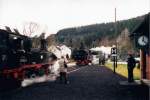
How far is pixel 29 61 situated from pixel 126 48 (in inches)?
3280

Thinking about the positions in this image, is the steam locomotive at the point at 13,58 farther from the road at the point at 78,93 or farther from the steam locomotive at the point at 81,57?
the steam locomotive at the point at 81,57

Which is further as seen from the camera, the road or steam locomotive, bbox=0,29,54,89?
steam locomotive, bbox=0,29,54,89

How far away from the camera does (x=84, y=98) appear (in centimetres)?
1448

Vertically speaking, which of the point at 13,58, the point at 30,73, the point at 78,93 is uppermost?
the point at 13,58

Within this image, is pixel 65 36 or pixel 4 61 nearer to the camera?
pixel 4 61

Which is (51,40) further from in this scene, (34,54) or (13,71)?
(13,71)

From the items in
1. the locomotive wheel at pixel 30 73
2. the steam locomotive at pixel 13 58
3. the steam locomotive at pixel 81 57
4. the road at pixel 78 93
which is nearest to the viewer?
the road at pixel 78 93

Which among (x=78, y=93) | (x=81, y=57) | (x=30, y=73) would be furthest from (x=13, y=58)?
(x=81, y=57)

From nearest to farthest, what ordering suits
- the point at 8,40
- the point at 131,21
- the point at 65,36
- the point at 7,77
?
the point at 7,77, the point at 8,40, the point at 131,21, the point at 65,36

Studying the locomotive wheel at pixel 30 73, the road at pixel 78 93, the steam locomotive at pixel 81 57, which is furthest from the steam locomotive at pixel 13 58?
the steam locomotive at pixel 81 57

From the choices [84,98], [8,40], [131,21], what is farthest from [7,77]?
[131,21]

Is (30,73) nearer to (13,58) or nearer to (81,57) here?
(13,58)

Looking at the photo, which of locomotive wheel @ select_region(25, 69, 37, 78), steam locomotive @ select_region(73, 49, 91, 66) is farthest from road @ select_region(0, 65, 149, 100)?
steam locomotive @ select_region(73, 49, 91, 66)

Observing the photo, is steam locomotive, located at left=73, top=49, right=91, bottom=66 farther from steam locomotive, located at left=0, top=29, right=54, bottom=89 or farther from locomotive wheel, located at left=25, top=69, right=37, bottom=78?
steam locomotive, located at left=0, top=29, right=54, bottom=89
